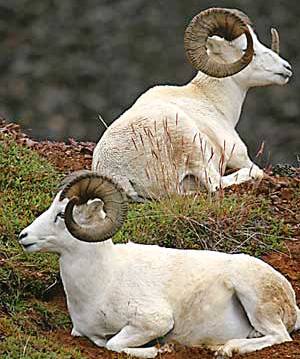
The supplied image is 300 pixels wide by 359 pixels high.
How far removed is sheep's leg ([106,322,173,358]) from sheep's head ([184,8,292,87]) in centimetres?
443

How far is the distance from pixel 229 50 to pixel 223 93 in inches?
18.7

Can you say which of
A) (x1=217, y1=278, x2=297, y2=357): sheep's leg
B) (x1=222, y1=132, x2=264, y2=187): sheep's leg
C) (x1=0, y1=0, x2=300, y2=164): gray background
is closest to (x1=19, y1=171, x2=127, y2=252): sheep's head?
(x1=217, y1=278, x2=297, y2=357): sheep's leg

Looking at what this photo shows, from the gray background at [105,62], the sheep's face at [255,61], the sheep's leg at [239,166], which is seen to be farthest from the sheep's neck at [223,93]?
the gray background at [105,62]

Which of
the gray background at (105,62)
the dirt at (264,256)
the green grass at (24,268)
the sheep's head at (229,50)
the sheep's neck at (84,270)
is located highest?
the sheep's head at (229,50)

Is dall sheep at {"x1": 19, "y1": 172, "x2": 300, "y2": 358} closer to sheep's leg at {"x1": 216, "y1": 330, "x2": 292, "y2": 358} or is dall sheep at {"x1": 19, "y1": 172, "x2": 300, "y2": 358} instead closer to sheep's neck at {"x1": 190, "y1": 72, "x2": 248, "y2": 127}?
sheep's leg at {"x1": 216, "y1": 330, "x2": 292, "y2": 358}

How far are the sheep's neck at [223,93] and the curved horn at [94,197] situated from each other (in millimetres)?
4376

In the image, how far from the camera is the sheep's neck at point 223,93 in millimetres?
13492

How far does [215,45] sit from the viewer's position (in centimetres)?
1330

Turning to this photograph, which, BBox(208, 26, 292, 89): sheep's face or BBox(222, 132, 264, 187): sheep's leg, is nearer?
BBox(222, 132, 264, 187): sheep's leg

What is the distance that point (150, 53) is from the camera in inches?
1366

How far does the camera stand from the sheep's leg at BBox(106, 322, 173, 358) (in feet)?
29.8

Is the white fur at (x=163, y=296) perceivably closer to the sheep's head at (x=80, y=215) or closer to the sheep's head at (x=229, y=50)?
the sheep's head at (x=80, y=215)

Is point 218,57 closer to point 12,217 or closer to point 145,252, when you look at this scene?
point 12,217

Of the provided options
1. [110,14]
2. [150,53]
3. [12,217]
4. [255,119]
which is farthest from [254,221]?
[110,14]
